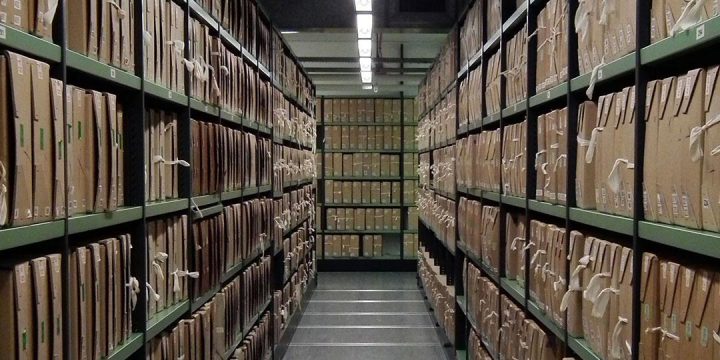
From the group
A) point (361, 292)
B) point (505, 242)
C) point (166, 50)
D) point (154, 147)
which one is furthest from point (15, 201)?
point (361, 292)

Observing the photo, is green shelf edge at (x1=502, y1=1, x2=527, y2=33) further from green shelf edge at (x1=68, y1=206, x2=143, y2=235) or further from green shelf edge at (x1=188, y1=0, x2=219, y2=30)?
green shelf edge at (x1=68, y1=206, x2=143, y2=235)

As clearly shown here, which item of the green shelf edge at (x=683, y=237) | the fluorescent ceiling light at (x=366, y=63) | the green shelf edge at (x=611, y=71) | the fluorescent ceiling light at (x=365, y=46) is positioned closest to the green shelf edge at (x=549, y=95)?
the green shelf edge at (x=611, y=71)

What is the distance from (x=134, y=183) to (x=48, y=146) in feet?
2.07

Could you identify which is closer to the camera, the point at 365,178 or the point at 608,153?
the point at 608,153

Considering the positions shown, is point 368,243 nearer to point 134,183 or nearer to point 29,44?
point 134,183

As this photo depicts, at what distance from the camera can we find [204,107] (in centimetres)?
293

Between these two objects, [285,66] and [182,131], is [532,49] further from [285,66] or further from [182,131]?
[285,66]

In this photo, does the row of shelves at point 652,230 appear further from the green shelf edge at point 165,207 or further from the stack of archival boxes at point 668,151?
the green shelf edge at point 165,207

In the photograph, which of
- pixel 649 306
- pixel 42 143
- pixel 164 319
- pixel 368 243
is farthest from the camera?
pixel 368 243

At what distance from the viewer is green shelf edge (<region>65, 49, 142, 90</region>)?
1647 millimetres

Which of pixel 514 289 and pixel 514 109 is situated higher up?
pixel 514 109

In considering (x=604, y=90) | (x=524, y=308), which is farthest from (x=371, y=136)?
(x=604, y=90)

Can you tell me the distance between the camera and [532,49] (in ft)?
9.20

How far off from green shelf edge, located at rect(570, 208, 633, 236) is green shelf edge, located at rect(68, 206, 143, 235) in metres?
1.50
